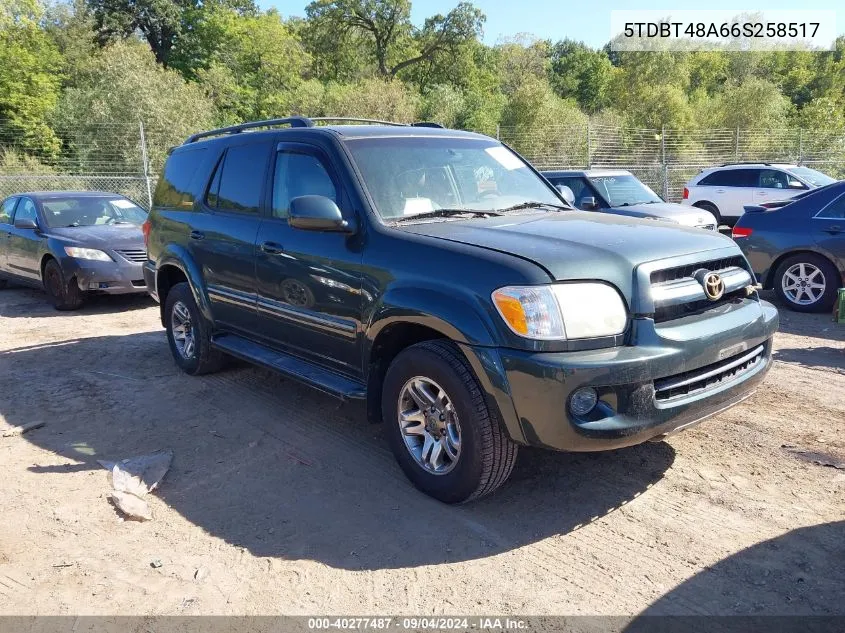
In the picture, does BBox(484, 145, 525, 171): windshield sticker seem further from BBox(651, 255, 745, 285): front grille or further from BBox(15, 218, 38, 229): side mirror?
BBox(15, 218, 38, 229): side mirror

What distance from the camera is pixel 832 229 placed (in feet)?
25.0

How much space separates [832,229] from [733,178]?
9.37 m

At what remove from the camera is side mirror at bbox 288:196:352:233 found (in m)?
3.83

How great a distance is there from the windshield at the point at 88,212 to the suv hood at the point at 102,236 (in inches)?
9.2

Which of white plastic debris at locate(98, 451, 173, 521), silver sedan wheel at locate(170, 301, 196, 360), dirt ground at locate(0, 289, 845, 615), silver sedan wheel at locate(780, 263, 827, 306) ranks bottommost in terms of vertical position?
dirt ground at locate(0, 289, 845, 615)

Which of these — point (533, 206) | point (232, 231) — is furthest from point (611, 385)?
point (232, 231)

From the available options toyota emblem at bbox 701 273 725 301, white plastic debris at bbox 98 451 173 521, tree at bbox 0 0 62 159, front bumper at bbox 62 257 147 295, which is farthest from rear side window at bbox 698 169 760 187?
tree at bbox 0 0 62 159

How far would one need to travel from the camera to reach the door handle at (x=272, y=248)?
444 cm

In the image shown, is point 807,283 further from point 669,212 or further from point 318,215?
point 318,215

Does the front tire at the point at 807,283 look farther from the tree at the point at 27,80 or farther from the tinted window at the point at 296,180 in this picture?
the tree at the point at 27,80

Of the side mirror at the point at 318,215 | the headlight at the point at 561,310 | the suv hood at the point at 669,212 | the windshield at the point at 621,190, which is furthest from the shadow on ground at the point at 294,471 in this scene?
the windshield at the point at 621,190

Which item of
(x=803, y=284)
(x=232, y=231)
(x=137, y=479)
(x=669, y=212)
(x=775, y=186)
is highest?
(x=232, y=231)

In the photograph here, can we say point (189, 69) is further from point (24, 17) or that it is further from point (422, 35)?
point (422, 35)

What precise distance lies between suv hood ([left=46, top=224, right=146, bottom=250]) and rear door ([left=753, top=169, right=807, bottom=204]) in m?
13.5
